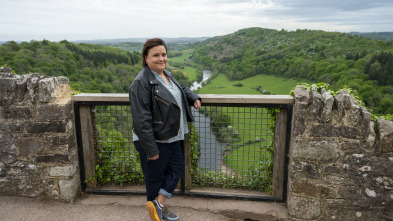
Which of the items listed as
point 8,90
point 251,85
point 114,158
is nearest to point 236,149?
point 114,158

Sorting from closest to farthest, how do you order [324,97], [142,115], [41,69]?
[142,115] < [324,97] < [41,69]

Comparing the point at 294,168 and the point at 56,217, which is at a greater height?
the point at 294,168

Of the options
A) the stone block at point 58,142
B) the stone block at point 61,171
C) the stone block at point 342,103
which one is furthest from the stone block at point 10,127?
the stone block at point 342,103

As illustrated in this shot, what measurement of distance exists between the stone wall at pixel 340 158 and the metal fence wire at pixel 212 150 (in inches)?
18.2

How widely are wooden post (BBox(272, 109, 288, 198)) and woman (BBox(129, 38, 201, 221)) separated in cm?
95

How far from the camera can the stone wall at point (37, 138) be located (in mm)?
2973

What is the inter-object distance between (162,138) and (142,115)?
1.06ft

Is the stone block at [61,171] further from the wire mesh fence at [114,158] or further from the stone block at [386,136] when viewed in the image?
the stone block at [386,136]

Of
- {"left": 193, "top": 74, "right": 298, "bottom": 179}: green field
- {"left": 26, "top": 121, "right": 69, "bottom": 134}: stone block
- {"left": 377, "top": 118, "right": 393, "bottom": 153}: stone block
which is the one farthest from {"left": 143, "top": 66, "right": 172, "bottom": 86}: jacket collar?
{"left": 377, "top": 118, "right": 393, "bottom": 153}: stone block

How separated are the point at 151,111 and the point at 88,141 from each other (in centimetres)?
139

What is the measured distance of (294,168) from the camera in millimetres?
2777

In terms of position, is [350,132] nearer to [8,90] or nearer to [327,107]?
[327,107]

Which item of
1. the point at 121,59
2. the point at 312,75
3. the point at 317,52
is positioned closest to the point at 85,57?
the point at 121,59

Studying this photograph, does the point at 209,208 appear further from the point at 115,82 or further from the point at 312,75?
the point at 312,75
